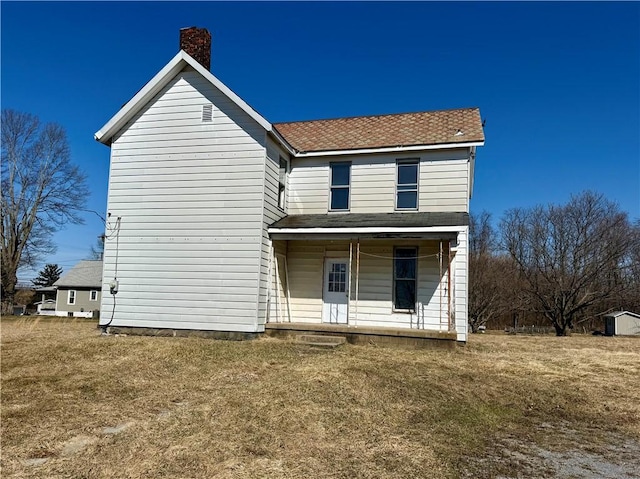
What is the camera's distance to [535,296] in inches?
1112

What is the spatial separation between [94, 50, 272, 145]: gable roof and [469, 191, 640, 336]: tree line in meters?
21.4

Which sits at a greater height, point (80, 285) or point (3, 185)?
point (3, 185)

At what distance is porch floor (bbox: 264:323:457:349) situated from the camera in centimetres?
1122

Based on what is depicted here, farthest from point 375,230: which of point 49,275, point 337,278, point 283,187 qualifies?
point 49,275

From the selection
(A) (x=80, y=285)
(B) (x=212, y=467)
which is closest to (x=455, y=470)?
(B) (x=212, y=467)

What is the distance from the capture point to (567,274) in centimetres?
2786

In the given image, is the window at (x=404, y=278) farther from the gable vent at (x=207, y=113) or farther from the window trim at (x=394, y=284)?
the gable vent at (x=207, y=113)

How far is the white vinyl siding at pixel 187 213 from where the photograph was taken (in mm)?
12305

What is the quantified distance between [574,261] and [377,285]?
67.6ft

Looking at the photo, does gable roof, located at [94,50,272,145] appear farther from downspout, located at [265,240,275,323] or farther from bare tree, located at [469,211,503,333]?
bare tree, located at [469,211,503,333]

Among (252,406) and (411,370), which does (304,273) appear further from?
(252,406)

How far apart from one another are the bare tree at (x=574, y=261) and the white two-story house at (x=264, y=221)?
673 inches

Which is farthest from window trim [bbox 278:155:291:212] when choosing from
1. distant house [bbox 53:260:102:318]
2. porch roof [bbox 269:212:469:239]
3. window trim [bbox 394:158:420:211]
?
distant house [bbox 53:260:102:318]

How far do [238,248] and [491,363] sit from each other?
6.77 metres
